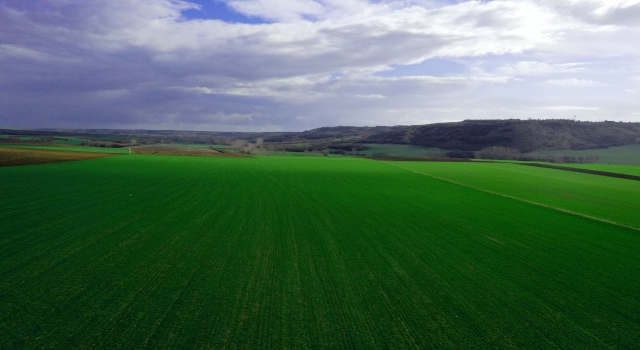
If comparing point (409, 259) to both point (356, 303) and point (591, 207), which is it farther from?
point (591, 207)

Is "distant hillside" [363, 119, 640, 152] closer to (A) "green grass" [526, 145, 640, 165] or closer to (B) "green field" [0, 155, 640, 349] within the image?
(A) "green grass" [526, 145, 640, 165]

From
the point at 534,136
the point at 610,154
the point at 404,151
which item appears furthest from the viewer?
the point at 534,136

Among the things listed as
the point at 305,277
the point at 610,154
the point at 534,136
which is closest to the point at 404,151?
the point at 534,136

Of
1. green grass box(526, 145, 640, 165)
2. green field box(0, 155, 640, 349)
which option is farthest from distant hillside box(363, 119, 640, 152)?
green field box(0, 155, 640, 349)

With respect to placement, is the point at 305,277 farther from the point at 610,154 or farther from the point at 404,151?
the point at 610,154

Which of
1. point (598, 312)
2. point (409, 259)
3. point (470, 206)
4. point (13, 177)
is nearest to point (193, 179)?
point (13, 177)

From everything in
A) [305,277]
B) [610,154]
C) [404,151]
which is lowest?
[305,277]

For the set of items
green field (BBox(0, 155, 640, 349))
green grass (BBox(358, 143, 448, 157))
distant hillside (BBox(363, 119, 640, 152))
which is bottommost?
green field (BBox(0, 155, 640, 349))
